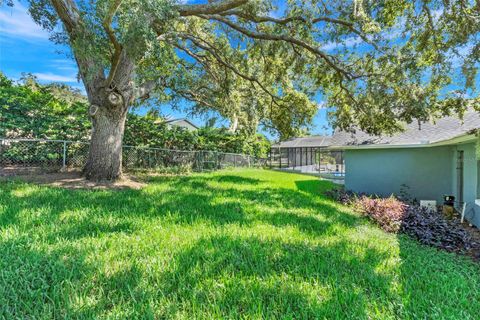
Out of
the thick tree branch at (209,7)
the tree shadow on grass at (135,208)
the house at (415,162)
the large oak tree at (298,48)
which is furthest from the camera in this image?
the house at (415,162)

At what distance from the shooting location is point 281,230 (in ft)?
14.2

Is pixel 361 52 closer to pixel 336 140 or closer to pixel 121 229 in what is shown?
pixel 336 140

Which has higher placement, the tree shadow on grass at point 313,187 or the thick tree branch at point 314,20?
the thick tree branch at point 314,20

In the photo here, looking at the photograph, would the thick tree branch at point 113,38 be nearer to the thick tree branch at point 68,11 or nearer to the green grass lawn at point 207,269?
the thick tree branch at point 68,11

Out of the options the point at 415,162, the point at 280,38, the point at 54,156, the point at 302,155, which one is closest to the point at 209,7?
the point at 280,38

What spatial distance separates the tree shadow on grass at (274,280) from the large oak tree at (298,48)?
437 cm

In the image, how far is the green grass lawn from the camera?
213cm

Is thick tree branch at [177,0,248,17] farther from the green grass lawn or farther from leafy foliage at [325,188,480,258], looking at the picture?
leafy foliage at [325,188,480,258]

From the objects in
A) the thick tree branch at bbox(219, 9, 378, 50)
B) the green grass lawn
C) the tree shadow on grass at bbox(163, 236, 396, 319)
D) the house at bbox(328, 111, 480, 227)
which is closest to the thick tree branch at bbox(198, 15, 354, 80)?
the thick tree branch at bbox(219, 9, 378, 50)

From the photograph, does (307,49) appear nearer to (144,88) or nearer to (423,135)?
(144,88)

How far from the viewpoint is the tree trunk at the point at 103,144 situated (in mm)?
7191

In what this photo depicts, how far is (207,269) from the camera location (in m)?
2.71

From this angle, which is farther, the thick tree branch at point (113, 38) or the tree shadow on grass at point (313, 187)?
the tree shadow on grass at point (313, 187)

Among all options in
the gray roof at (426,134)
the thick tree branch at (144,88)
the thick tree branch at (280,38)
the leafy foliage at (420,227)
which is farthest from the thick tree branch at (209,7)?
the gray roof at (426,134)
